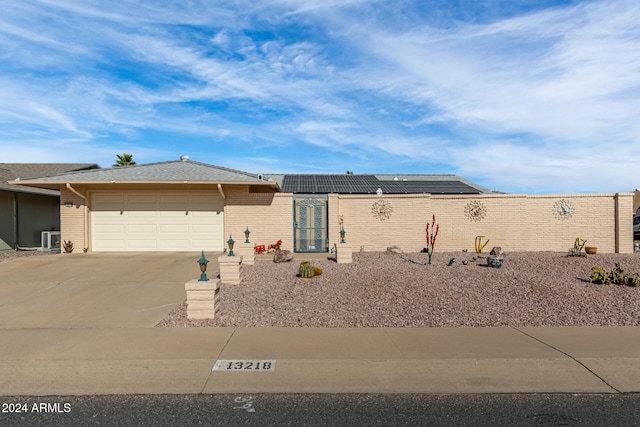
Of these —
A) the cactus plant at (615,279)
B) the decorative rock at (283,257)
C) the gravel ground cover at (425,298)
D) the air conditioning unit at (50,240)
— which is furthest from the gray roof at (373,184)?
the cactus plant at (615,279)

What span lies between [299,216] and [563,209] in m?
9.85

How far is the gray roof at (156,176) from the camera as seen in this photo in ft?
56.0

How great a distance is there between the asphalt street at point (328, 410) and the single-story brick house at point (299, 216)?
12517 millimetres

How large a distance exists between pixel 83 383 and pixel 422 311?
18.0 ft

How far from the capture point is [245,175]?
59.7 feet

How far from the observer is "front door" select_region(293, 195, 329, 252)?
1753 centimetres

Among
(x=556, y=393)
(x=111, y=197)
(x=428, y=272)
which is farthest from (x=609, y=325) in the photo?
(x=111, y=197)

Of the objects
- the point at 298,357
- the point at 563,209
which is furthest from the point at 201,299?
the point at 563,209

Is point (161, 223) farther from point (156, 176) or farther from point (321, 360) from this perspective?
point (321, 360)

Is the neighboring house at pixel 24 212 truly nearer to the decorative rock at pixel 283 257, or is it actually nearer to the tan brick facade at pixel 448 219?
the tan brick facade at pixel 448 219

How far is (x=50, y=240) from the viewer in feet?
64.9

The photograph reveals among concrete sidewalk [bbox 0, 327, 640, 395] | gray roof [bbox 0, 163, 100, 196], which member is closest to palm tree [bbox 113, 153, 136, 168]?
gray roof [bbox 0, 163, 100, 196]

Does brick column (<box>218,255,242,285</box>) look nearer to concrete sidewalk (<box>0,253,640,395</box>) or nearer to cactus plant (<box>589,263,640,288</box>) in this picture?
concrete sidewalk (<box>0,253,640,395</box>)

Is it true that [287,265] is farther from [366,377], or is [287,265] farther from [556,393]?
[556,393]
